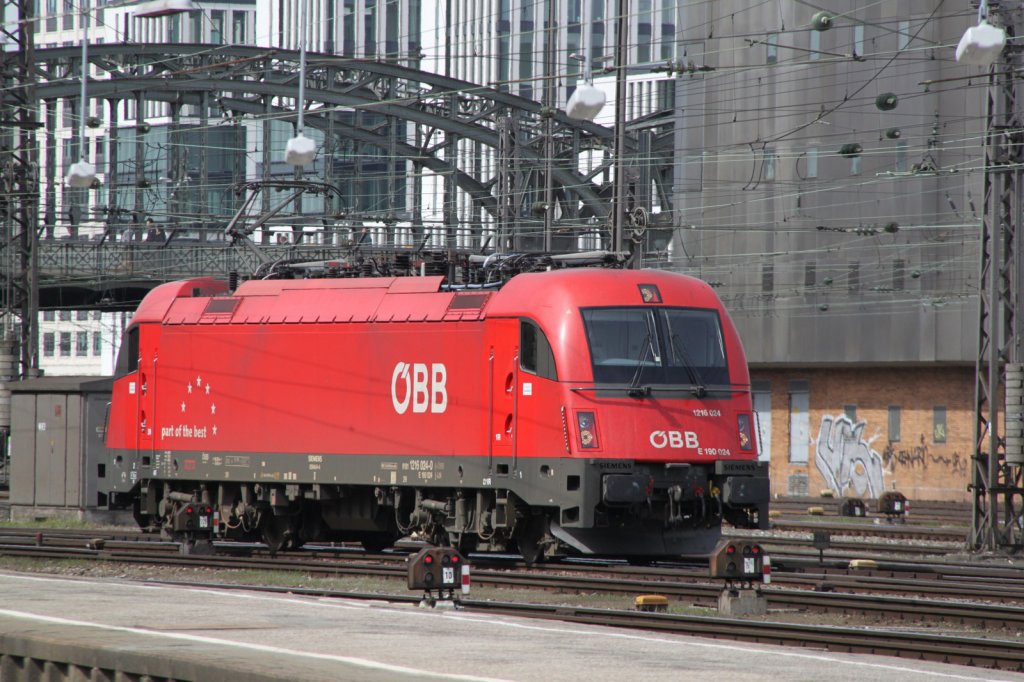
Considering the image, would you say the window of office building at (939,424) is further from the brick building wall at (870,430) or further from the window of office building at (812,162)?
the window of office building at (812,162)

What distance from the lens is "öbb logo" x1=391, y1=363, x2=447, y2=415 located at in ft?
72.4

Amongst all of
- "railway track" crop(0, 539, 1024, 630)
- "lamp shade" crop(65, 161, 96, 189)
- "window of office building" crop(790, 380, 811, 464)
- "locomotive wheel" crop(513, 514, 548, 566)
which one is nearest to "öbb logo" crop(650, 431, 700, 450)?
"railway track" crop(0, 539, 1024, 630)

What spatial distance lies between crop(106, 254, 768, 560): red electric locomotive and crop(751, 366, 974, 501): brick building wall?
25.3 meters

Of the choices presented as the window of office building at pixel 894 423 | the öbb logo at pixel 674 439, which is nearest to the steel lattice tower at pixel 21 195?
the öbb logo at pixel 674 439

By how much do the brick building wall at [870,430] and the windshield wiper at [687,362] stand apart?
26.4 metres

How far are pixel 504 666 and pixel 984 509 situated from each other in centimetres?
1871

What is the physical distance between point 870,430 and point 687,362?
2901cm

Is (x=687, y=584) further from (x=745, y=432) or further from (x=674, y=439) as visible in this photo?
(x=745, y=432)

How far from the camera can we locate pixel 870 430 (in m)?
48.5

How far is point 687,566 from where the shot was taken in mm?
22594

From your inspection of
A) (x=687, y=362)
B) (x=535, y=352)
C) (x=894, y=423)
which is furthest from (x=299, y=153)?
(x=894, y=423)

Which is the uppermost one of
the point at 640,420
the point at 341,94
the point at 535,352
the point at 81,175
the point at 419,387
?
the point at 341,94

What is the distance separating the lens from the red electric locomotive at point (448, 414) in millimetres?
20406

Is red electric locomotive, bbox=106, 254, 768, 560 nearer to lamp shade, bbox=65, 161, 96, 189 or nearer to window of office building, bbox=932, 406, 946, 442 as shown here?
lamp shade, bbox=65, 161, 96, 189
